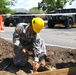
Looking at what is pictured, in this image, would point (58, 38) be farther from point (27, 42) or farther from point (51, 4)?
point (51, 4)

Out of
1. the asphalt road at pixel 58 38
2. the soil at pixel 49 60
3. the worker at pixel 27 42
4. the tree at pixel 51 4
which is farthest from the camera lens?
the tree at pixel 51 4

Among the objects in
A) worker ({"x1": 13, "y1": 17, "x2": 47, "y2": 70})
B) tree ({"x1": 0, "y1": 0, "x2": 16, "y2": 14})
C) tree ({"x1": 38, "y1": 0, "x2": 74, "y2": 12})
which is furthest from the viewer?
tree ({"x1": 38, "y1": 0, "x2": 74, "y2": 12})

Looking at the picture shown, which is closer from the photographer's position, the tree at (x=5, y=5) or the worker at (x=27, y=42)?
the worker at (x=27, y=42)

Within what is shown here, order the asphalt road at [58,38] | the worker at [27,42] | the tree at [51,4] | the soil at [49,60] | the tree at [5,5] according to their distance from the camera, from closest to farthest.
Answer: the worker at [27,42]
the soil at [49,60]
the asphalt road at [58,38]
the tree at [5,5]
the tree at [51,4]

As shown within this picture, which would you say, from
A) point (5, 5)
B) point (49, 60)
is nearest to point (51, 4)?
point (5, 5)

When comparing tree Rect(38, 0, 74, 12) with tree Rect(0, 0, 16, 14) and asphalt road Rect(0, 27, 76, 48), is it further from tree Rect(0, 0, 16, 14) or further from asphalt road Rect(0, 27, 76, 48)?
asphalt road Rect(0, 27, 76, 48)

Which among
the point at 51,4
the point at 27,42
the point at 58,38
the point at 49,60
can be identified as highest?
the point at 27,42

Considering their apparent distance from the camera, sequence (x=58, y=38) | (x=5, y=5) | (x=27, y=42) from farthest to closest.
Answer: (x=5, y=5), (x=58, y=38), (x=27, y=42)

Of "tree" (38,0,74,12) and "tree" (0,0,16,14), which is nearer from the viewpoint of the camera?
"tree" (0,0,16,14)

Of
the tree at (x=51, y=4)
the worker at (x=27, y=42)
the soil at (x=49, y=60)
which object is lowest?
the tree at (x=51, y=4)

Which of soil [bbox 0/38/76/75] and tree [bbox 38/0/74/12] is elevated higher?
soil [bbox 0/38/76/75]

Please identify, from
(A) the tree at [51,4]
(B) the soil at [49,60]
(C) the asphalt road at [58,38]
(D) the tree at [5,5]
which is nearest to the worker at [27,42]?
(B) the soil at [49,60]

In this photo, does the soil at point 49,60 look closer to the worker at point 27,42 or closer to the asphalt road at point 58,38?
the worker at point 27,42

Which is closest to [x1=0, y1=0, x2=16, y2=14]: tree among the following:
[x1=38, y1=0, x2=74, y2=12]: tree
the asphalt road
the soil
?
[x1=38, y1=0, x2=74, y2=12]: tree
